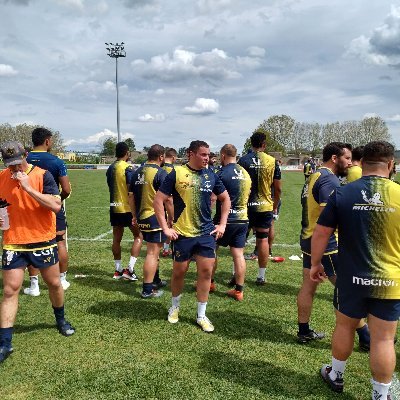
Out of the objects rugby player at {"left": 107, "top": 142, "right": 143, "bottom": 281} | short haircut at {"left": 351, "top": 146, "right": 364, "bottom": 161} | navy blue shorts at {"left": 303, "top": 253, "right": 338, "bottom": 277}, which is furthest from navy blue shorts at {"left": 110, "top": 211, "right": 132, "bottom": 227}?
short haircut at {"left": 351, "top": 146, "right": 364, "bottom": 161}

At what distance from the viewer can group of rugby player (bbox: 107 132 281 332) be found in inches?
193

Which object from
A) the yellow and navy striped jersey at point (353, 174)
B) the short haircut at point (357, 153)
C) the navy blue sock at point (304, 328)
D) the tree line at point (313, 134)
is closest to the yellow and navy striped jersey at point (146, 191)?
the navy blue sock at point (304, 328)

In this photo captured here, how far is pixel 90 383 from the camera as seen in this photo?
3.70 metres

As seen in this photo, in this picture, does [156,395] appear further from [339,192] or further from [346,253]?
[339,192]

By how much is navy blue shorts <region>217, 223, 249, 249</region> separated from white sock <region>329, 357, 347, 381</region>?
2627 millimetres

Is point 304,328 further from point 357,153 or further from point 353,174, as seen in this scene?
point 357,153

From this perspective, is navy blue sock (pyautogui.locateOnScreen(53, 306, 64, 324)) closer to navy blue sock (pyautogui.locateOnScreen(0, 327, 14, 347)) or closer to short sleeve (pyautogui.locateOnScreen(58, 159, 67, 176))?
navy blue sock (pyautogui.locateOnScreen(0, 327, 14, 347))

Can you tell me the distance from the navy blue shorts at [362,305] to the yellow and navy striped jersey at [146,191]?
347 centimetres


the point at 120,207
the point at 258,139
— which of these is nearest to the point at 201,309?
the point at 120,207

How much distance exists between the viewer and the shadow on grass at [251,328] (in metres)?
4.72

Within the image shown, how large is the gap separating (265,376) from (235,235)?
2.49 meters

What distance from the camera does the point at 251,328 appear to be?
5023 millimetres

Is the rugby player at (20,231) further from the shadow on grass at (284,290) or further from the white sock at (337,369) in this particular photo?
the shadow on grass at (284,290)

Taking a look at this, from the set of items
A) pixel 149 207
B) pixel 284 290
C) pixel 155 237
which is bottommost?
pixel 284 290
